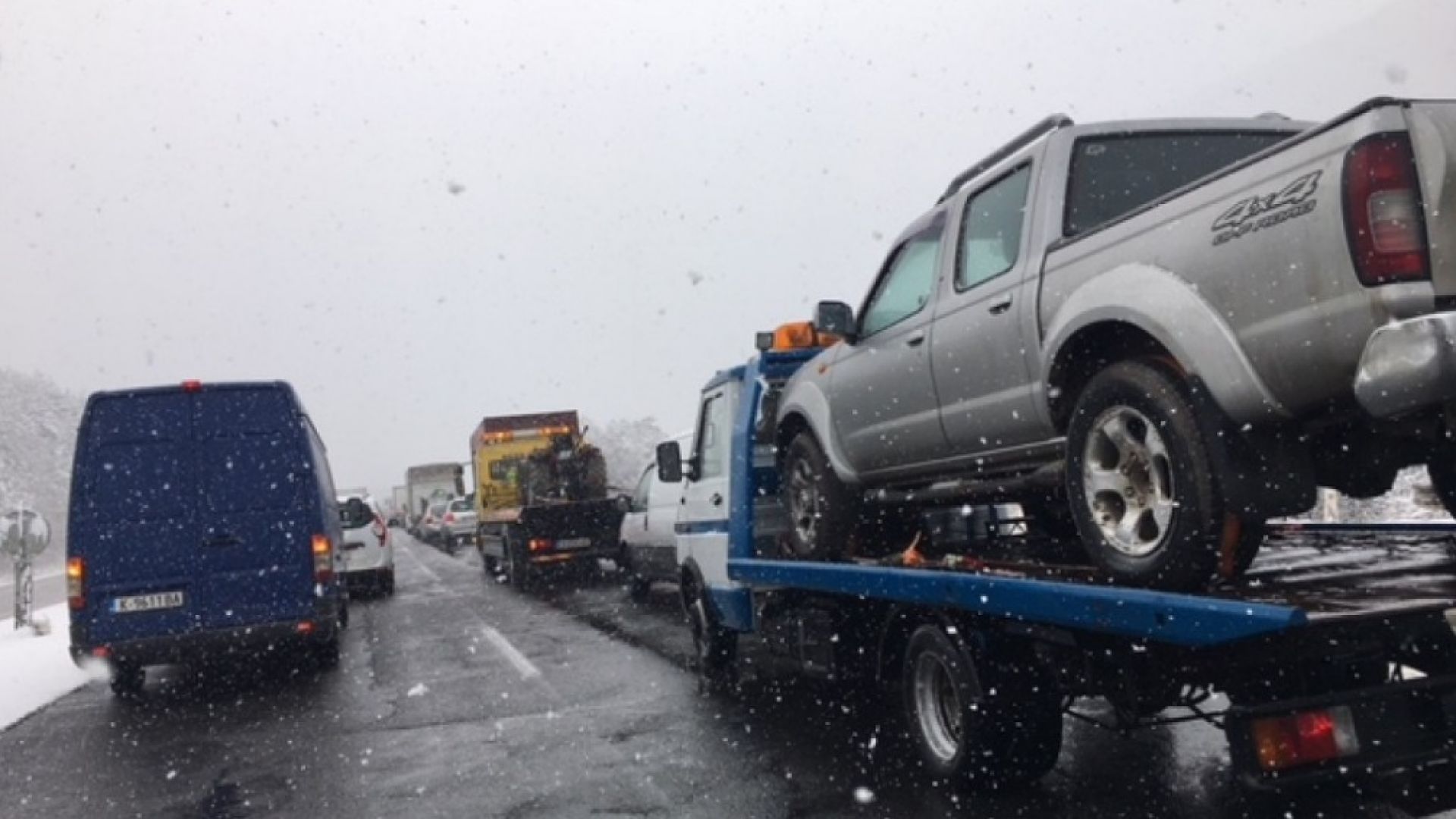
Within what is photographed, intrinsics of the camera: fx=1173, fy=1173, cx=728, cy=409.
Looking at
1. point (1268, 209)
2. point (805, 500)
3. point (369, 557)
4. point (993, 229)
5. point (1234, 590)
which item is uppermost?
point (993, 229)

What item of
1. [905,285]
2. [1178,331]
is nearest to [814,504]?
[905,285]

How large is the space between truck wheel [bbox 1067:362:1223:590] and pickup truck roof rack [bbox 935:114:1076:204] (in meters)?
1.38

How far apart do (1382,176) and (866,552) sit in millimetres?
4145

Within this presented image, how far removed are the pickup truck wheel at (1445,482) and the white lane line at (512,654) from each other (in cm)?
679

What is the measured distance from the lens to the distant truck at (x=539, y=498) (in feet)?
61.9

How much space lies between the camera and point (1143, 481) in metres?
4.04

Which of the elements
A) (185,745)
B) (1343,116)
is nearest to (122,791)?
(185,745)

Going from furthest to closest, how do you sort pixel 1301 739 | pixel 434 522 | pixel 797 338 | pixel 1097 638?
pixel 434 522 → pixel 797 338 → pixel 1097 638 → pixel 1301 739

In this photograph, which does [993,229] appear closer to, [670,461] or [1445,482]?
[1445,482]

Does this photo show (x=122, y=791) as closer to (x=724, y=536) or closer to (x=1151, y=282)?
(x=724, y=536)

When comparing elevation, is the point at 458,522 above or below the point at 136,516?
above

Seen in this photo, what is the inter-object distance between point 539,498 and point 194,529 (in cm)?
1269

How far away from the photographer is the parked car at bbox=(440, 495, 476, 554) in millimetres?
35875

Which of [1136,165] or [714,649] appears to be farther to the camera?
[714,649]
